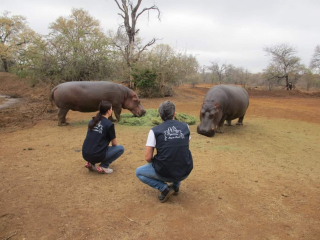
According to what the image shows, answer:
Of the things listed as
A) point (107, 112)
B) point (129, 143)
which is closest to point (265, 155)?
point (129, 143)

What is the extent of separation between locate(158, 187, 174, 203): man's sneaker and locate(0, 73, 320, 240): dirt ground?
73mm

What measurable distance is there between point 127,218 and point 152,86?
15.7 metres

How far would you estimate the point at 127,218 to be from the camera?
9.84ft

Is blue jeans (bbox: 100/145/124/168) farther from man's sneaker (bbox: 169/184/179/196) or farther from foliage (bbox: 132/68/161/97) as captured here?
foliage (bbox: 132/68/161/97)

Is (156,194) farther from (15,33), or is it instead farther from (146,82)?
(15,33)

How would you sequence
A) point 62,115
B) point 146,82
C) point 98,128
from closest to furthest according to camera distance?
1. point 98,128
2. point 62,115
3. point 146,82

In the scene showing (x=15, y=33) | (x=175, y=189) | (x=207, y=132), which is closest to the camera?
(x=175, y=189)

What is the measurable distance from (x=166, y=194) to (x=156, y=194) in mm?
339

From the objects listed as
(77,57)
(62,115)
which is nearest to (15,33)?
(77,57)

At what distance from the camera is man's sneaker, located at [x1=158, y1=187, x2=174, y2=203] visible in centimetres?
336

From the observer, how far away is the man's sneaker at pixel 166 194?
3.36 meters

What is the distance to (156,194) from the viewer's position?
366 cm

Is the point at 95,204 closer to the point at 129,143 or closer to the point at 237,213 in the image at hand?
the point at 237,213

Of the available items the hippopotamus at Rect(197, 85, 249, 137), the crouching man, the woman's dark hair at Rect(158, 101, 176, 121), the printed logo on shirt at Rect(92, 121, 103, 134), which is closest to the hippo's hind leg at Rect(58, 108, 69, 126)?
the hippopotamus at Rect(197, 85, 249, 137)
